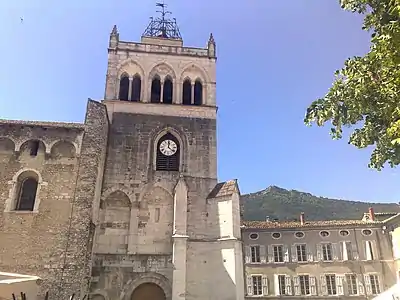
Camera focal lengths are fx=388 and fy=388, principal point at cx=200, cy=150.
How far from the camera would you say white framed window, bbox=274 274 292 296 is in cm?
3500

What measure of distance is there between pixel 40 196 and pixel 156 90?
9.14 metres

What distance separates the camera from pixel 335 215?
259 feet

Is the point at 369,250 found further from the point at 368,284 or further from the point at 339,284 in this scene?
the point at 339,284

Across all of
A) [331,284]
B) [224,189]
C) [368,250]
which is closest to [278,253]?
[331,284]

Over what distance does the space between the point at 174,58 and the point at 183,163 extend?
22.8ft

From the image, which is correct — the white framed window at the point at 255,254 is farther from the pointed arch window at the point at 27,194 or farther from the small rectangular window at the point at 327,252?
the pointed arch window at the point at 27,194

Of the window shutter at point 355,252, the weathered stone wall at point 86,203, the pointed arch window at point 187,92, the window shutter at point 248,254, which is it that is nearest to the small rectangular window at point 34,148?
the weathered stone wall at point 86,203

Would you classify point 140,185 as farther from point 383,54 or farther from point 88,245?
point 383,54

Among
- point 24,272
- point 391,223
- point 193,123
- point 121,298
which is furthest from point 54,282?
point 391,223

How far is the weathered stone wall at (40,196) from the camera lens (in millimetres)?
15633

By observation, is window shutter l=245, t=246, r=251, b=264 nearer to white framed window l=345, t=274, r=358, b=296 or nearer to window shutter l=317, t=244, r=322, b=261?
window shutter l=317, t=244, r=322, b=261

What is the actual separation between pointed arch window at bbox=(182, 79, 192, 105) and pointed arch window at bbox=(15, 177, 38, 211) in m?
9.12

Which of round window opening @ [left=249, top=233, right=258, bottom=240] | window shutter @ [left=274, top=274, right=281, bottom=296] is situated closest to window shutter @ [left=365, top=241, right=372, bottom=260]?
window shutter @ [left=274, top=274, right=281, bottom=296]

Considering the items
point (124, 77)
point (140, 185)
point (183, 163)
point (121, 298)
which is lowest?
point (121, 298)
